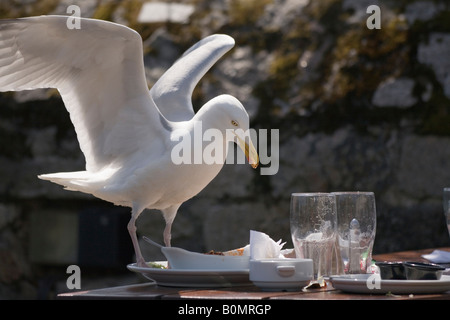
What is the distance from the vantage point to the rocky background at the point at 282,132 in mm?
3219

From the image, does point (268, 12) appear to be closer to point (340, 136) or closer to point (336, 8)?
point (336, 8)

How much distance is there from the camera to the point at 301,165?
3.32 meters

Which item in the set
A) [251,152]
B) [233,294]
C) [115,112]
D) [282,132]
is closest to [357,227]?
[233,294]

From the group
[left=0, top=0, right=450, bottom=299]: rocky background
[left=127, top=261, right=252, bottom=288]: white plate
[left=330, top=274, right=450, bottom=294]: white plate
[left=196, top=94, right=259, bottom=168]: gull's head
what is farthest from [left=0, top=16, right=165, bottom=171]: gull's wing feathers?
[left=330, top=274, right=450, bottom=294]: white plate

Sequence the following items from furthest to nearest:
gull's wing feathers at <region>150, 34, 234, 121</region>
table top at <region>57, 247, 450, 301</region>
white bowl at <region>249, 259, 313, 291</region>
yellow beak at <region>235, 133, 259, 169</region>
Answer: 1. gull's wing feathers at <region>150, 34, 234, 121</region>
2. yellow beak at <region>235, 133, 259, 169</region>
3. white bowl at <region>249, 259, 313, 291</region>
4. table top at <region>57, 247, 450, 301</region>

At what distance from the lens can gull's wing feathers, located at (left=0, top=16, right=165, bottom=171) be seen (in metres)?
2.51

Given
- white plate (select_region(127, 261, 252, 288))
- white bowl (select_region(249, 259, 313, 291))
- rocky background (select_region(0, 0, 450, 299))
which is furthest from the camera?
rocky background (select_region(0, 0, 450, 299))

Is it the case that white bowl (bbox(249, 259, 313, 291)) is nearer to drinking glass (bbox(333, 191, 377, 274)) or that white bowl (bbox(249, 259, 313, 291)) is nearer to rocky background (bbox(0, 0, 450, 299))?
drinking glass (bbox(333, 191, 377, 274))

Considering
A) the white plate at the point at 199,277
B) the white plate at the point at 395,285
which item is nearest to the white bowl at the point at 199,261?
the white plate at the point at 199,277

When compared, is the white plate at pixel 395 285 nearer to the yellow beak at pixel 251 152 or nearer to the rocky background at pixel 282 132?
the yellow beak at pixel 251 152

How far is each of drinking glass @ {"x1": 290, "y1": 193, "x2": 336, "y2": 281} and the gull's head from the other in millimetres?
670

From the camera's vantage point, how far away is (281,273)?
1500mm

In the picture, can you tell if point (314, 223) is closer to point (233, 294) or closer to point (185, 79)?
point (233, 294)
